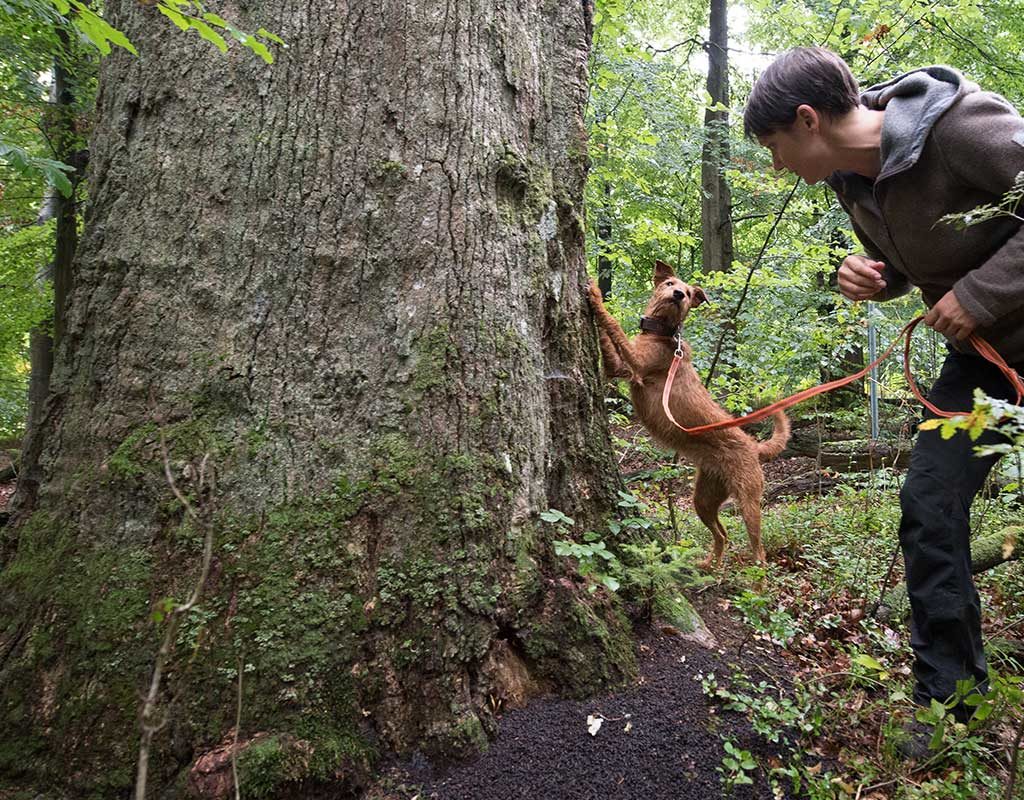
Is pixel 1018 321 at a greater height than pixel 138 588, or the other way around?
pixel 1018 321

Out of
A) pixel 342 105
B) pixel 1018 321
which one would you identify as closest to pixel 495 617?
pixel 342 105

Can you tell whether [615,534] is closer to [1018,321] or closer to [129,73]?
[1018,321]

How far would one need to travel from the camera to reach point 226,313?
214cm

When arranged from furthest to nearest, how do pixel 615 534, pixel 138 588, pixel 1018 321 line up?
pixel 615 534, pixel 1018 321, pixel 138 588

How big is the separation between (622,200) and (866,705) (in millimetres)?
14434

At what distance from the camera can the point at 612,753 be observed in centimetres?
203

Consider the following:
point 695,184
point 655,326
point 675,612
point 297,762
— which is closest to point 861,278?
point 675,612

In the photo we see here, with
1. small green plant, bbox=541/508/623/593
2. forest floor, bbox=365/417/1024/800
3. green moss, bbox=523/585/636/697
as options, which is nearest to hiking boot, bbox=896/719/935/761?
forest floor, bbox=365/417/1024/800

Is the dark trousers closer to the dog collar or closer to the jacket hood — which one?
the jacket hood

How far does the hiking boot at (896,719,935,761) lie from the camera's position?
2.23m

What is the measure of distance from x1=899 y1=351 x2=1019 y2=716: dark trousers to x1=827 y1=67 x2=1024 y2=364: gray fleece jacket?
0.41m

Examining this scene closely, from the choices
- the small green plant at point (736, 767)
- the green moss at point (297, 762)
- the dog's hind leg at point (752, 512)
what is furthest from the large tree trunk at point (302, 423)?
the dog's hind leg at point (752, 512)

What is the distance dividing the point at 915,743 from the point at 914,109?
7.55 ft

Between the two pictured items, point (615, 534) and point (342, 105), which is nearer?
point (342, 105)
